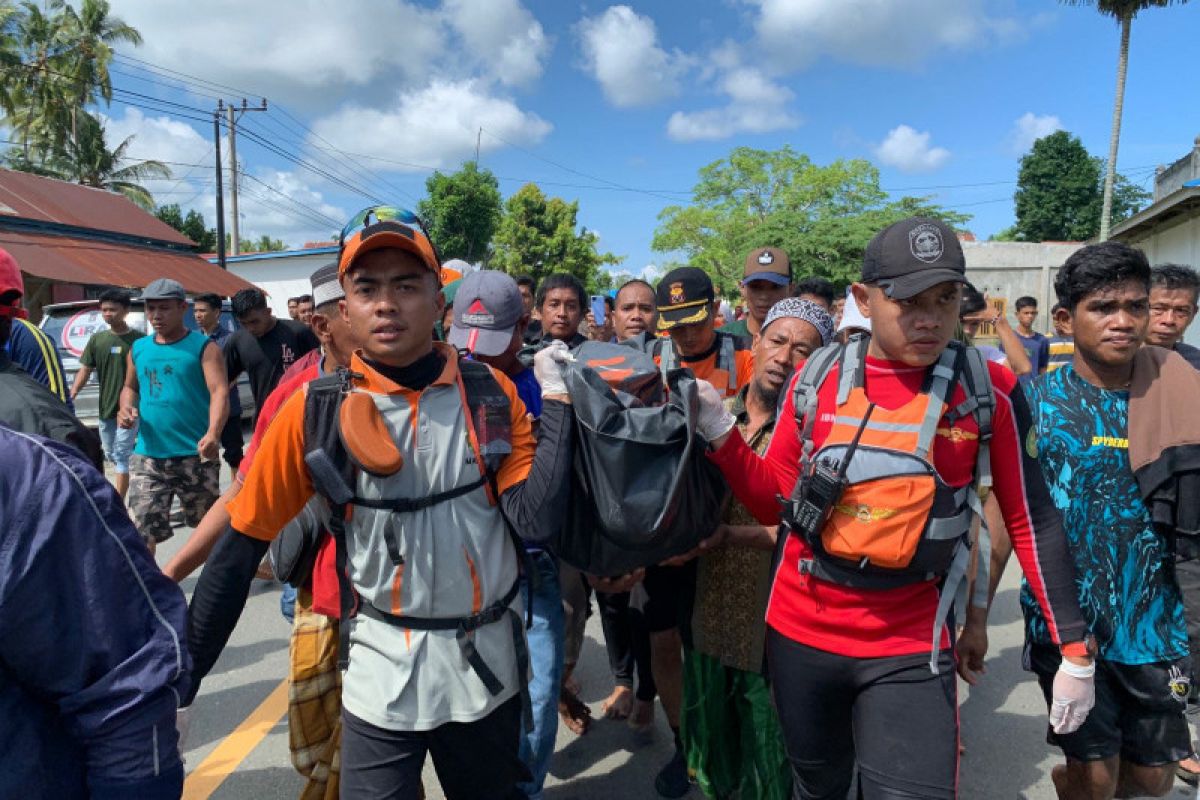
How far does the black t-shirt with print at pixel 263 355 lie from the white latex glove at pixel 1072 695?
5.35 m

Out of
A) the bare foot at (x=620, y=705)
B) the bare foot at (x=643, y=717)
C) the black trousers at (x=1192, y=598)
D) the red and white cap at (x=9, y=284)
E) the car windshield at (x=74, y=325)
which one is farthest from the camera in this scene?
the car windshield at (x=74, y=325)

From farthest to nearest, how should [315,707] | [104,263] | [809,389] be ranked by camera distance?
[104,263] < [315,707] < [809,389]

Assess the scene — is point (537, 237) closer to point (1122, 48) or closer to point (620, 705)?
point (1122, 48)

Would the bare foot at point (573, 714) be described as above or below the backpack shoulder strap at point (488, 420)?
below

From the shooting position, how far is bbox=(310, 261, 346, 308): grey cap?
2.74 m

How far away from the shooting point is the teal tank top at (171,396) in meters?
5.13

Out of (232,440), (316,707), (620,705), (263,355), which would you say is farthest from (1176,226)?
(316,707)

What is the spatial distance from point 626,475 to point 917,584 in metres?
0.82

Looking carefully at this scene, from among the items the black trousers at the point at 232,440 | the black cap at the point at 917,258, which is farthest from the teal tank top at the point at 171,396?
the black cap at the point at 917,258

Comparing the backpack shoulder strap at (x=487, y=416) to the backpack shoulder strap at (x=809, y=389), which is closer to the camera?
the backpack shoulder strap at (x=487, y=416)

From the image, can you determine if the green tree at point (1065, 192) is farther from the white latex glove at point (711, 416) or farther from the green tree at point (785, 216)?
the white latex glove at point (711, 416)

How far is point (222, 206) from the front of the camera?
2348 centimetres

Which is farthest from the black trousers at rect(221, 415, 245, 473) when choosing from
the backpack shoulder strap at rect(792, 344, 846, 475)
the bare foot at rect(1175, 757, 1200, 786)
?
the bare foot at rect(1175, 757, 1200, 786)

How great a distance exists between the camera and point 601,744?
341 cm
